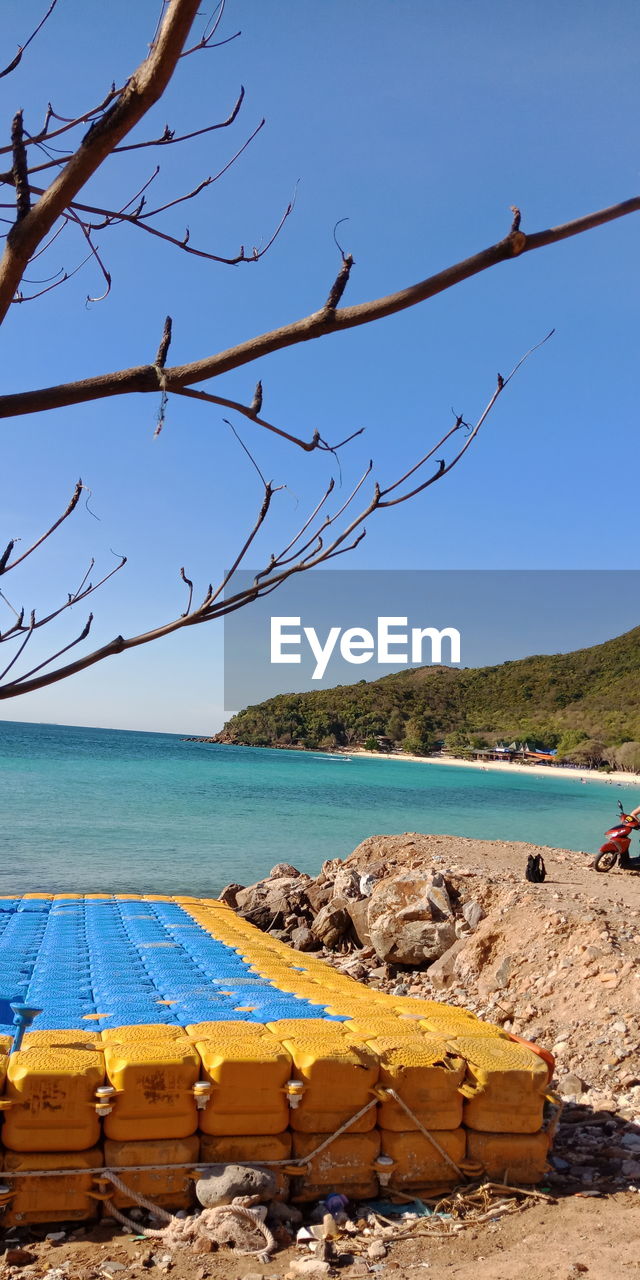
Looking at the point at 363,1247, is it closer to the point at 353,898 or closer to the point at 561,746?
the point at 353,898

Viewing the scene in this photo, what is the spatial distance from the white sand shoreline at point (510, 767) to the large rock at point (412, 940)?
71.5 metres

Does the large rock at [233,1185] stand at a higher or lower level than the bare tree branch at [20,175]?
lower

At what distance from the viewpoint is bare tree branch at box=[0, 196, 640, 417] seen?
151cm

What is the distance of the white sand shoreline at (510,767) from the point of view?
8197 centimetres

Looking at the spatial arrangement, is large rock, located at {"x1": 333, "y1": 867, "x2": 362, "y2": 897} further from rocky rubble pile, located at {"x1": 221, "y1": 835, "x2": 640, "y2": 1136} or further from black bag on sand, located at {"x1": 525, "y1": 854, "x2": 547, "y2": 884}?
black bag on sand, located at {"x1": 525, "y1": 854, "x2": 547, "y2": 884}

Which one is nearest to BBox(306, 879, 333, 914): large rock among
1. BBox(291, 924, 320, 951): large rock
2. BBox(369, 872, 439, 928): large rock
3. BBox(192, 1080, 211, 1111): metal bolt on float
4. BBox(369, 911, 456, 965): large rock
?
BBox(291, 924, 320, 951): large rock

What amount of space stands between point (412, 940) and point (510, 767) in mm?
91630

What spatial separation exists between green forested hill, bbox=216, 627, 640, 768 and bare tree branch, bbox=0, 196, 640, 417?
90.1 metres

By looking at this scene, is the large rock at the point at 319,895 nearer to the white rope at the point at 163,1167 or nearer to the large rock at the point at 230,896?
the large rock at the point at 230,896

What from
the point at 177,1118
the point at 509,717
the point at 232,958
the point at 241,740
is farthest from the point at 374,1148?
the point at 241,740

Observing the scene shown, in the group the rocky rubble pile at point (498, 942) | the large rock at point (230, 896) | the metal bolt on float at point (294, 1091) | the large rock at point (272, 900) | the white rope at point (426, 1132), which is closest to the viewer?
the metal bolt on float at point (294, 1091)

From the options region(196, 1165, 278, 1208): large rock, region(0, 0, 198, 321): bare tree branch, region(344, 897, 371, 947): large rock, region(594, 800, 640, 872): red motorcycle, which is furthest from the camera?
region(594, 800, 640, 872): red motorcycle

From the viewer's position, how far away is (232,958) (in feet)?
24.8

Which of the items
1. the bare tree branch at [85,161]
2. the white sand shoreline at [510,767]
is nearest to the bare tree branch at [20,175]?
the bare tree branch at [85,161]
